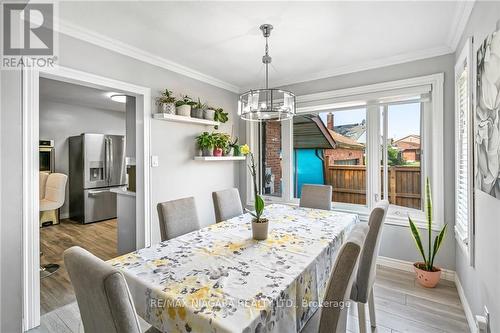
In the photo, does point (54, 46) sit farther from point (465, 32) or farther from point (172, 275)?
point (465, 32)

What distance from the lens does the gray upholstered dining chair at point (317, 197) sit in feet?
9.55

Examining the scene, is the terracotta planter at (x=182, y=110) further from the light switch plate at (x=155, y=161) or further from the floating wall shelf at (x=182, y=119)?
the light switch plate at (x=155, y=161)

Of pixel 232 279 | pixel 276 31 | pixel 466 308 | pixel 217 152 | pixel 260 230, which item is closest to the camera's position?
pixel 232 279

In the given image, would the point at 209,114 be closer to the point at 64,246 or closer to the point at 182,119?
the point at 182,119

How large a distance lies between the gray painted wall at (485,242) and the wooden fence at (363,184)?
112 centimetres

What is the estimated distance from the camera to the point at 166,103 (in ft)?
9.52

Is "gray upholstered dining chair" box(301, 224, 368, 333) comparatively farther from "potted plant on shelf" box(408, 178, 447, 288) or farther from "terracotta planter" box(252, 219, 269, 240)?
"potted plant on shelf" box(408, 178, 447, 288)

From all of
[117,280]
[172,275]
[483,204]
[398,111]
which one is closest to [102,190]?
[172,275]

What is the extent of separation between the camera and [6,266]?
1.85 m

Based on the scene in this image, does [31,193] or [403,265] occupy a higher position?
[31,193]

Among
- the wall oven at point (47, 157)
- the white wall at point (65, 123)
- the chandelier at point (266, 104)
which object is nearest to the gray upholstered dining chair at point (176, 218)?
the chandelier at point (266, 104)

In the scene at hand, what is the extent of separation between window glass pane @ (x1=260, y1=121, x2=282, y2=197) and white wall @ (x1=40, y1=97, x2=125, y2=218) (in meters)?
3.96

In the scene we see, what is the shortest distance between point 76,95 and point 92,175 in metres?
1.61

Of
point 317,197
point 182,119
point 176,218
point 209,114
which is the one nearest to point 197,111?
point 209,114
